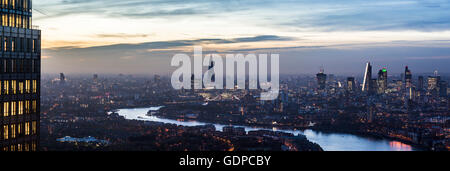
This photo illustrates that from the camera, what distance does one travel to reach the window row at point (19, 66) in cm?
1141

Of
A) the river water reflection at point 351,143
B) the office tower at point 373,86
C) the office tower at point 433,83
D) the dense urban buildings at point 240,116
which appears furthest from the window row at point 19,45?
the office tower at point 373,86

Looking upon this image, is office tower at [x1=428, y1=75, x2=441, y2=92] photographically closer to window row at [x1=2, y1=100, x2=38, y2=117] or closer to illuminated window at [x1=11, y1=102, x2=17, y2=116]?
window row at [x1=2, y1=100, x2=38, y2=117]

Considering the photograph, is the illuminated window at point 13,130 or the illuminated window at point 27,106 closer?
the illuminated window at point 13,130

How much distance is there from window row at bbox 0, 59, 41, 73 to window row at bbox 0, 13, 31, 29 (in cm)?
90

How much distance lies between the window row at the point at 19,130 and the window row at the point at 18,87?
2.58 ft

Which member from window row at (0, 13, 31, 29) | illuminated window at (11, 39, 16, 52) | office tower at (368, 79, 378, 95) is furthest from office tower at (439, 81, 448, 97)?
illuminated window at (11, 39, 16, 52)

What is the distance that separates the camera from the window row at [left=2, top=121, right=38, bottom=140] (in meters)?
11.6

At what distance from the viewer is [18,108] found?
463 inches

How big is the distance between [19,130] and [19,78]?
4.12 ft

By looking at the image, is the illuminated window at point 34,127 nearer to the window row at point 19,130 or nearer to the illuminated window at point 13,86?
the window row at point 19,130

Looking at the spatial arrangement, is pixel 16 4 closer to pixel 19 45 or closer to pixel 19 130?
pixel 19 45
